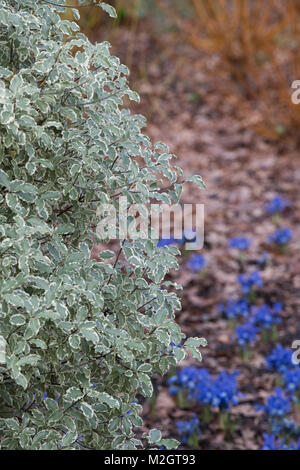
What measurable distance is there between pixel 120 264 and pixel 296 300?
249 cm

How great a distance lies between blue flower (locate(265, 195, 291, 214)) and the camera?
203 inches

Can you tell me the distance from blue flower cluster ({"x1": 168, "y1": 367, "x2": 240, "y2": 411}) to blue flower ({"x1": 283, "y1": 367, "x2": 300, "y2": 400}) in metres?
0.25

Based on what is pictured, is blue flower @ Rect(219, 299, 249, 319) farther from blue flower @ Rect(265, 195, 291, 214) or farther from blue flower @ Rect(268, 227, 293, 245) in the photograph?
blue flower @ Rect(265, 195, 291, 214)

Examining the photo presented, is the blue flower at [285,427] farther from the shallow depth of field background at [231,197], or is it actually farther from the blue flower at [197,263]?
the blue flower at [197,263]

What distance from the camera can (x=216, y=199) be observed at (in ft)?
19.3

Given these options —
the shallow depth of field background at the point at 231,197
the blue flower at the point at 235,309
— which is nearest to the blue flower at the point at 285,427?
the shallow depth of field background at the point at 231,197

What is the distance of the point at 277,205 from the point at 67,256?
11.7 feet

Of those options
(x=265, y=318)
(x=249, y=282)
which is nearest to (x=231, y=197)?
(x=249, y=282)

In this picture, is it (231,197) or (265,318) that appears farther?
(231,197)

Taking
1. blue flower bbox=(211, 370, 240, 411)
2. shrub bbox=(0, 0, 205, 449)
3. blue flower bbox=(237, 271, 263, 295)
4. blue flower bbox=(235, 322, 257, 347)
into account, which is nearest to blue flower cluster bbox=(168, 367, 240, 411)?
blue flower bbox=(211, 370, 240, 411)

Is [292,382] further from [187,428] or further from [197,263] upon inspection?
[197,263]

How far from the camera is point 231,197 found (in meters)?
5.89

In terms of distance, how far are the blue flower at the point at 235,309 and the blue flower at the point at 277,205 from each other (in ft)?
3.81
